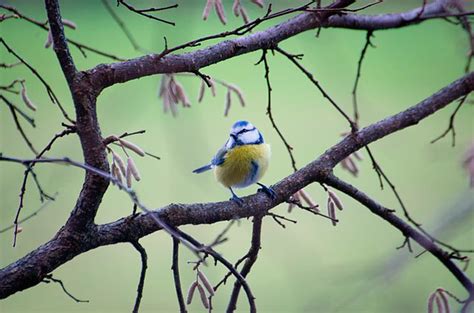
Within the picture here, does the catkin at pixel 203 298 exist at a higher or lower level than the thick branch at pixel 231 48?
lower

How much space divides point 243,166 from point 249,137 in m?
0.09

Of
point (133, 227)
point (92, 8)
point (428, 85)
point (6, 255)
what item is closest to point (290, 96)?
point (428, 85)

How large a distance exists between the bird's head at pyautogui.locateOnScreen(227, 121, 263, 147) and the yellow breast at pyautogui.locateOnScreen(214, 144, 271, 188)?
2cm

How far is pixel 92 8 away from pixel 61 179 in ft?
4.38

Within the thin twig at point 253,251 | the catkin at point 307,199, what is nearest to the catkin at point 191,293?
the thin twig at point 253,251

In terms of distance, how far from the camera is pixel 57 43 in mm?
972

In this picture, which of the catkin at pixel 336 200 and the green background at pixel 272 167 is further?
the green background at pixel 272 167

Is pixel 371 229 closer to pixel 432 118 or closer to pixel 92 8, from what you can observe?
pixel 432 118

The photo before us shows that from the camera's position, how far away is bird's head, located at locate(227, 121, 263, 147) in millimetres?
1562

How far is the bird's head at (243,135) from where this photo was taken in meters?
1.56

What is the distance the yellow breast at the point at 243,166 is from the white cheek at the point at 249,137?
2 cm

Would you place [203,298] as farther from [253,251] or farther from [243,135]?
[243,135]

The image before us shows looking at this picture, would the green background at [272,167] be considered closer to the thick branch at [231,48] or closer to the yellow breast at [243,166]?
the yellow breast at [243,166]

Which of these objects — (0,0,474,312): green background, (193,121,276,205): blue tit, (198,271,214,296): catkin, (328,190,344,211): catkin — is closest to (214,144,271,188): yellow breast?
(193,121,276,205): blue tit
